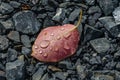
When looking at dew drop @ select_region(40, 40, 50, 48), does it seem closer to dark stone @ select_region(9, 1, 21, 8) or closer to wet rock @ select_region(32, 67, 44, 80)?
wet rock @ select_region(32, 67, 44, 80)

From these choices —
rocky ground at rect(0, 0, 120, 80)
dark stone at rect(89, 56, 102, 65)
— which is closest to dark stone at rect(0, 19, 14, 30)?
rocky ground at rect(0, 0, 120, 80)

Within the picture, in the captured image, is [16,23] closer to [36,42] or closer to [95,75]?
[36,42]

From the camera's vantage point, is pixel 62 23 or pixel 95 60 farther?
pixel 62 23

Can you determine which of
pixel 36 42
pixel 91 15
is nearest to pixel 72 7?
pixel 91 15

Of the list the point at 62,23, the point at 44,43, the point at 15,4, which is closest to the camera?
the point at 44,43

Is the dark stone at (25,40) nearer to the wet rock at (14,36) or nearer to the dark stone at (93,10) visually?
the wet rock at (14,36)

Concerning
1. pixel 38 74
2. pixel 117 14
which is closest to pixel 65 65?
pixel 38 74

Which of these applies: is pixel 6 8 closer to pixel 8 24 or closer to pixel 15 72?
pixel 8 24

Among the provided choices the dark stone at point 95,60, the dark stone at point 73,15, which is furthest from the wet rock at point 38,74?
the dark stone at point 73,15
